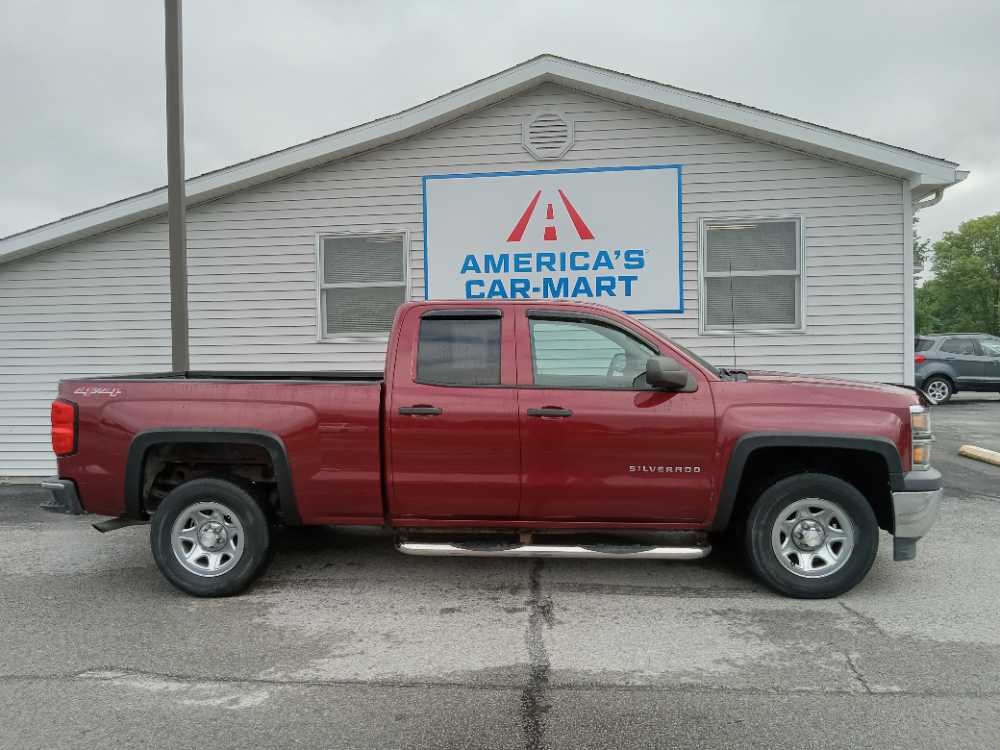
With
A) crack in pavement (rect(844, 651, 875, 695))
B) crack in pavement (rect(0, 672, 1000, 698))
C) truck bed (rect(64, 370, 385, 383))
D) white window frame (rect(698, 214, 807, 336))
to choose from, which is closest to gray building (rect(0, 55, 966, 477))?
white window frame (rect(698, 214, 807, 336))

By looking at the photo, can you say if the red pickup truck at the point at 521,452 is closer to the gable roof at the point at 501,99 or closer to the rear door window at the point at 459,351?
the rear door window at the point at 459,351

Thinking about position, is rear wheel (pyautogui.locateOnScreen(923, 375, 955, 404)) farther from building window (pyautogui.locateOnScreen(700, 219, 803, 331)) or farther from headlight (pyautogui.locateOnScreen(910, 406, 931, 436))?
headlight (pyautogui.locateOnScreen(910, 406, 931, 436))

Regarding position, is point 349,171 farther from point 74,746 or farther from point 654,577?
point 74,746

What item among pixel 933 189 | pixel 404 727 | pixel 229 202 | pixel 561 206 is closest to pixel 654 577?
pixel 404 727

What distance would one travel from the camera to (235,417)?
457 centimetres

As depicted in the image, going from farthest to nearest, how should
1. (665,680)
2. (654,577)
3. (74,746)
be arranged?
(654,577) < (665,680) < (74,746)

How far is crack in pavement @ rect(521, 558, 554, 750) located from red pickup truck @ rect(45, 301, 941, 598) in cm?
35

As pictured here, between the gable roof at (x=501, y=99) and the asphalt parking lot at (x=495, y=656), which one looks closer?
the asphalt parking lot at (x=495, y=656)

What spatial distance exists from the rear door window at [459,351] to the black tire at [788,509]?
76.6 inches

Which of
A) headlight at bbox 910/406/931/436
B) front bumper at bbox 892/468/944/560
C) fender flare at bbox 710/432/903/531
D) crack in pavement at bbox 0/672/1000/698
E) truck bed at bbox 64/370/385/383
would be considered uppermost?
truck bed at bbox 64/370/385/383

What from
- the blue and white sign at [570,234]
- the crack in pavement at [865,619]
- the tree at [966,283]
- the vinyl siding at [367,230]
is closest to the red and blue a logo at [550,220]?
the blue and white sign at [570,234]

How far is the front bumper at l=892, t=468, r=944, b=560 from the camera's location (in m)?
4.39

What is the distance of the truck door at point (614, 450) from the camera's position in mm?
4438

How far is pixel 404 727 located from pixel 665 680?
1.30m
